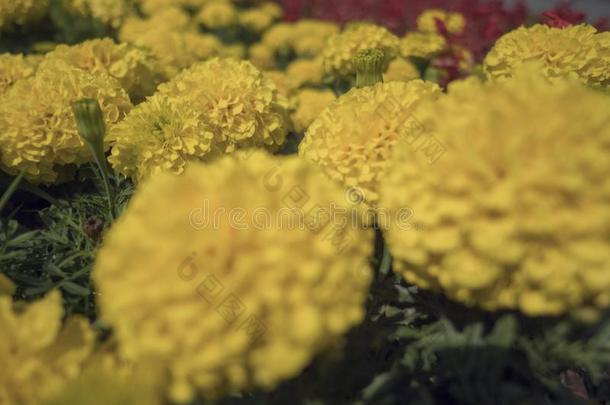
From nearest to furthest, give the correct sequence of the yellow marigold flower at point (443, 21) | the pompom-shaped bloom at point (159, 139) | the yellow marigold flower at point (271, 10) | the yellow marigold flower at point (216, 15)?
the pompom-shaped bloom at point (159, 139) → the yellow marigold flower at point (443, 21) → the yellow marigold flower at point (216, 15) → the yellow marigold flower at point (271, 10)

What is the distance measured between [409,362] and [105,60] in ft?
3.36

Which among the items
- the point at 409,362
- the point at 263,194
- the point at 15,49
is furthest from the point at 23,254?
the point at 15,49

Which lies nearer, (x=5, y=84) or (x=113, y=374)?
(x=113, y=374)

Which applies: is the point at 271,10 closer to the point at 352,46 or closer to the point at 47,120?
the point at 352,46

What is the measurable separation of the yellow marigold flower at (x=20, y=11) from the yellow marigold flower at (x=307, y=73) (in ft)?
2.78

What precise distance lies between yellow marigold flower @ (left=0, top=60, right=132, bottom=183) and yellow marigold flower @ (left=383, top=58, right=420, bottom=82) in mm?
748

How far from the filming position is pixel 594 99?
0.55 meters

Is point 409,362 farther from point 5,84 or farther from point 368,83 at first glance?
point 5,84

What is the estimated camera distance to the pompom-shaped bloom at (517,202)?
0.50 m

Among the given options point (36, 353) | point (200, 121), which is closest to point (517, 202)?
point (36, 353)

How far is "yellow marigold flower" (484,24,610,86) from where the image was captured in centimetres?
99

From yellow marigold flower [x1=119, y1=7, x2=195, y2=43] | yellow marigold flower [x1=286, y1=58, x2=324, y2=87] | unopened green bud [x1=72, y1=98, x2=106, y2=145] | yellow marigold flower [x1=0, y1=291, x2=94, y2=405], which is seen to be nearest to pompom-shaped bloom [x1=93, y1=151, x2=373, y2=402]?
yellow marigold flower [x1=0, y1=291, x2=94, y2=405]

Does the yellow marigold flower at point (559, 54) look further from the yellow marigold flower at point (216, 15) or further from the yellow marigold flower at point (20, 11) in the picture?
the yellow marigold flower at point (216, 15)

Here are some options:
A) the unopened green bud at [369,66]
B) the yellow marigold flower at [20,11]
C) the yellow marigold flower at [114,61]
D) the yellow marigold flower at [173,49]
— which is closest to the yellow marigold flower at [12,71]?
the yellow marigold flower at [114,61]
